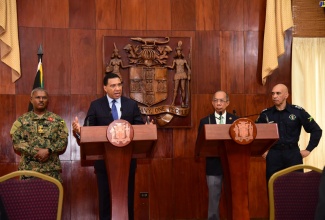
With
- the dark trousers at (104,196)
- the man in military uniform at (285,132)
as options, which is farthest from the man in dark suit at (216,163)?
the dark trousers at (104,196)

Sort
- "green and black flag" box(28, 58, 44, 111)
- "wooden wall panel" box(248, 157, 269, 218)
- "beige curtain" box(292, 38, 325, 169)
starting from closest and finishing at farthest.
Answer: "green and black flag" box(28, 58, 44, 111), "wooden wall panel" box(248, 157, 269, 218), "beige curtain" box(292, 38, 325, 169)

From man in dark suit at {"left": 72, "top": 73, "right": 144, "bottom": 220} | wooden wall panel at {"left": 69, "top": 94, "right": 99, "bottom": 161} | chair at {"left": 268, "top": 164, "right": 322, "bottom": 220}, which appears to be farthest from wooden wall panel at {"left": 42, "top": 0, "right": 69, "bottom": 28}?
chair at {"left": 268, "top": 164, "right": 322, "bottom": 220}

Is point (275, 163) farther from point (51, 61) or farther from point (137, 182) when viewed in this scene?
point (51, 61)

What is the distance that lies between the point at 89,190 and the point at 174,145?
125 centimetres

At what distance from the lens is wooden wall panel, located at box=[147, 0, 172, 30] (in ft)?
18.9

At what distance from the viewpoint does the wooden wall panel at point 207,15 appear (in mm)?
5855

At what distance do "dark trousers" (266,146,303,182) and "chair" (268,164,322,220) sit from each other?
1.88 metres

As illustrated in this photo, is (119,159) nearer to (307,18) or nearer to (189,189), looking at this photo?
(189,189)

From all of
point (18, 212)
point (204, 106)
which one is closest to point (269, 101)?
point (204, 106)

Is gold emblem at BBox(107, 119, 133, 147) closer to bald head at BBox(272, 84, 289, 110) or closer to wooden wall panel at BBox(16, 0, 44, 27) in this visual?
bald head at BBox(272, 84, 289, 110)

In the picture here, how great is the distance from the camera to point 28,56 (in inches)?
217

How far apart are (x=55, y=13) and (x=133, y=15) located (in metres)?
1.01

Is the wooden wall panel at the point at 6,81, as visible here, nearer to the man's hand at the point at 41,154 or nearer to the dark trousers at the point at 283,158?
the man's hand at the point at 41,154

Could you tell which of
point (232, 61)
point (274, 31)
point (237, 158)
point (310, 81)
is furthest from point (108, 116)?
point (310, 81)
